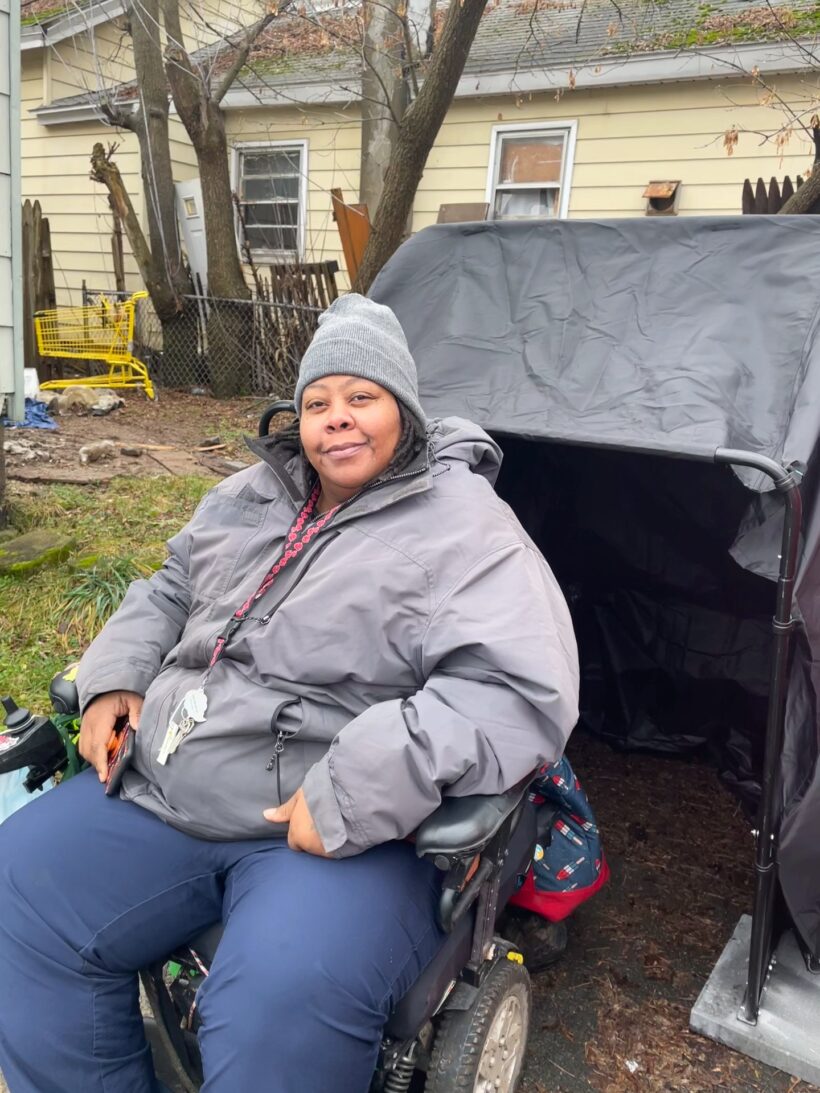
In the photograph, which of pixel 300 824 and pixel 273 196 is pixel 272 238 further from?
pixel 300 824

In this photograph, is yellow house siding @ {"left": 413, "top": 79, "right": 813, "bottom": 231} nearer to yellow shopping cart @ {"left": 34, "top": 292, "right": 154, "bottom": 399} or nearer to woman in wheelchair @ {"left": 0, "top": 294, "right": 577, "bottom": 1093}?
yellow shopping cart @ {"left": 34, "top": 292, "right": 154, "bottom": 399}

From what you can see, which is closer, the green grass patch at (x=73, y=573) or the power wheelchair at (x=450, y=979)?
the power wheelchair at (x=450, y=979)

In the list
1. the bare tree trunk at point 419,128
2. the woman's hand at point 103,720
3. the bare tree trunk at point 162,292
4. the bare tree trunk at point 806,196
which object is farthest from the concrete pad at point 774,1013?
the bare tree trunk at point 162,292

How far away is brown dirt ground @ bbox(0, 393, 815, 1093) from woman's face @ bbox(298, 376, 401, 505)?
1.51 meters

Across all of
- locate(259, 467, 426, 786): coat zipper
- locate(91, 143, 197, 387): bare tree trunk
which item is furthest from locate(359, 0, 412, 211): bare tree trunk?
locate(259, 467, 426, 786): coat zipper

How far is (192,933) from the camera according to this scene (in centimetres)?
177

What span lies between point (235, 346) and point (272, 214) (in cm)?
216

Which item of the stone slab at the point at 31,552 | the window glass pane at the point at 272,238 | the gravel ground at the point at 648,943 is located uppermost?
the window glass pane at the point at 272,238

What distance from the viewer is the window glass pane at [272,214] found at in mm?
10328

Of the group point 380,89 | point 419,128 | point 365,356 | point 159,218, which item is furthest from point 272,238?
point 365,356

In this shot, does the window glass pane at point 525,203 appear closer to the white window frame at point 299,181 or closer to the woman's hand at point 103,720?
the white window frame at point 299,181

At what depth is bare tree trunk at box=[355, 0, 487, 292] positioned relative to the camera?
4859 mm

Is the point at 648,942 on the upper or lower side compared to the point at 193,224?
lower

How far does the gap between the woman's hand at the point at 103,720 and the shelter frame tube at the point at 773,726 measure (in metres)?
1.41
